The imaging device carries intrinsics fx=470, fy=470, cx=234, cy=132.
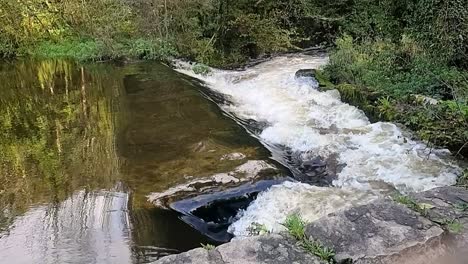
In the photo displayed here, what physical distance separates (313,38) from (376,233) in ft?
41.4

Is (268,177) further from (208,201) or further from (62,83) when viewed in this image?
(62,83)

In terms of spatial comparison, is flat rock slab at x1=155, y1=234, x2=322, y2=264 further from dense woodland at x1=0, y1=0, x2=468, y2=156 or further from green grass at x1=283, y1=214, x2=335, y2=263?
dense woodland at x1=0, y1=0, x2=468, y2=156

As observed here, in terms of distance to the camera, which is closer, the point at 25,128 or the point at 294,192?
the point at 294,192

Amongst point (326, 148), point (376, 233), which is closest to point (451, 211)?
point (376, 233)

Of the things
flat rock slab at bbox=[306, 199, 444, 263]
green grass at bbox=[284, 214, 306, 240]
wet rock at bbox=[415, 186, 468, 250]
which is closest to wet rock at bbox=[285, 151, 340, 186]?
wet rock at bbox=[415, 186, 468, 250]

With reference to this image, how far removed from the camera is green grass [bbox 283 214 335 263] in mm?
2795

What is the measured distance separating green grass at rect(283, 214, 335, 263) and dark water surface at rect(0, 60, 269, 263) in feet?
5.81

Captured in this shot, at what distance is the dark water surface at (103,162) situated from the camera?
4.61 meters

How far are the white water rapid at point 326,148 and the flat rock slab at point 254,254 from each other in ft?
5.59

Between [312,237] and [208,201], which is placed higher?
[312,237]

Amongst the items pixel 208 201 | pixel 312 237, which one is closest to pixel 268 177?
pixel 208 201

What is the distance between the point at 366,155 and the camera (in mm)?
6418

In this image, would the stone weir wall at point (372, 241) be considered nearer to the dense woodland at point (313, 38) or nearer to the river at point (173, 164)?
the river at point (173, 164)

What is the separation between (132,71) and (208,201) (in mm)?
7742
